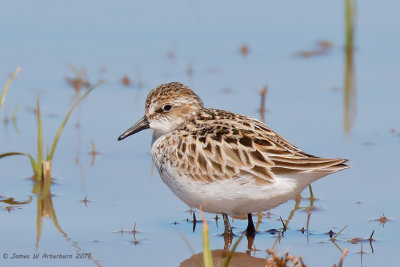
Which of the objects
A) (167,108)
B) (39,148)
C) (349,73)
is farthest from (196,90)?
(39,148)

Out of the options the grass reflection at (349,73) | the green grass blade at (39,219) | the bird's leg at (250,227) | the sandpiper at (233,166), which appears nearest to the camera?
the sandpiper at (233,166)

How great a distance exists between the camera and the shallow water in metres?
7.84

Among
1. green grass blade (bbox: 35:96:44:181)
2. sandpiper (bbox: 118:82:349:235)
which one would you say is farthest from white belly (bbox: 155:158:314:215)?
green grass blade (bbox: 35:96:44:181)

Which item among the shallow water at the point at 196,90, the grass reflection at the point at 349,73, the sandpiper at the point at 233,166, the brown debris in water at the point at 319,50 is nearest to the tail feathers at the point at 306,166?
the sandpiper at the point at 233,166

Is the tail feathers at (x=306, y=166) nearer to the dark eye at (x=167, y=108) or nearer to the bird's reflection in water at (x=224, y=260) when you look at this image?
the bird's reflection in water at (x=224, y=260)

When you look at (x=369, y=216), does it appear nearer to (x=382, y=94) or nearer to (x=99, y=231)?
(x=99, y=231)

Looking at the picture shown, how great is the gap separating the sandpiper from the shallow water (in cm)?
46

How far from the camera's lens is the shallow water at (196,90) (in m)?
7.84

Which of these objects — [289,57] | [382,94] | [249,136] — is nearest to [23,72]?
[289,57]

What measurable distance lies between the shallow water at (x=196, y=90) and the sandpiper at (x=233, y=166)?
1.50 feet

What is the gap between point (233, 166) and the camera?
7594mm

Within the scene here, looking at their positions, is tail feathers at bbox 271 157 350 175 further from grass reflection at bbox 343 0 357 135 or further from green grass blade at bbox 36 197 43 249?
grass reflection at bbox 343 0 357 135

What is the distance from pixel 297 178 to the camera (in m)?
7.46

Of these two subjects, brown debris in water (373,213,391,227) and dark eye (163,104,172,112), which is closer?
brown debris in water (373,213,391,227)
